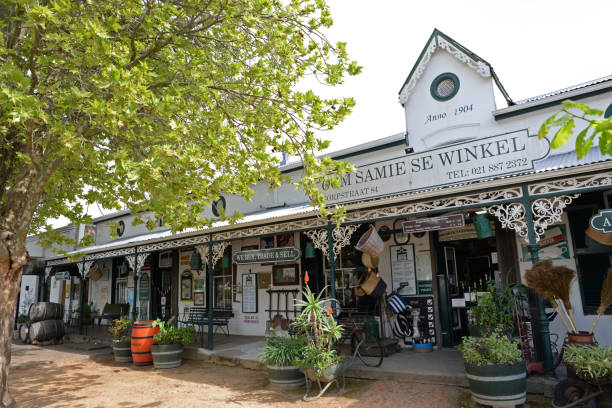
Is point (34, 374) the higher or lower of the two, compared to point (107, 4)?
lower

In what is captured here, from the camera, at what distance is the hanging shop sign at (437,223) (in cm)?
694

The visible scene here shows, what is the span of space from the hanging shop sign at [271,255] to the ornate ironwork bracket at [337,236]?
2.74 feet

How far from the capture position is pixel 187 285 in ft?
48.0

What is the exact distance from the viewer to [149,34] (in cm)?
702

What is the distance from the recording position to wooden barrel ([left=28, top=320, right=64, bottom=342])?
14.3 metres

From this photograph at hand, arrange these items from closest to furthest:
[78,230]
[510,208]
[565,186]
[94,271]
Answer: [565,186], [510,208], [94,271], [78,230]

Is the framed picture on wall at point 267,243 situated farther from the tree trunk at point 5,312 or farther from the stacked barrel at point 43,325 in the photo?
the stacked barrel at point 43,325

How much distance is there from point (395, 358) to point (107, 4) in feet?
26.2

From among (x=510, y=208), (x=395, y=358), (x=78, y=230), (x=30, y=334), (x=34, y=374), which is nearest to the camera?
(x=510, y=208)

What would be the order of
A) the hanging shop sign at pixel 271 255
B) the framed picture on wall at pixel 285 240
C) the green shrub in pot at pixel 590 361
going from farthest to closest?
the framed picture on wall at pixel 285 240 → the hanging shop sign at pixel 271 255 → the green shrub in pot at pixel 590 361

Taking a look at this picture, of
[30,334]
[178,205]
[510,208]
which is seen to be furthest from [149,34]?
[30,334]

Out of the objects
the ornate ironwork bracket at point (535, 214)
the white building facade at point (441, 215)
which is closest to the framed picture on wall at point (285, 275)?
the white building facade at point (441, 215)

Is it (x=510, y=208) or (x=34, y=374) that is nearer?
(x=510, y=208)

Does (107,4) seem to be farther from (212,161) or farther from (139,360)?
(139,360)
